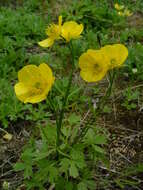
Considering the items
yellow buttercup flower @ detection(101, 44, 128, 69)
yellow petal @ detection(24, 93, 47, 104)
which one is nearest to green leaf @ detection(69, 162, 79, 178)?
yellow petal @ detection(24, 93, 47, 104)

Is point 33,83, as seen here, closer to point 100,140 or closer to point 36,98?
point 36,98

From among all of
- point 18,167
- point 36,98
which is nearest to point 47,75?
point 36,98

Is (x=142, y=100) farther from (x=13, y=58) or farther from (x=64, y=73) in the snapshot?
(x=13, y=58)

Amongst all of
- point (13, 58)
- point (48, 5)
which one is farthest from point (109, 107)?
point (48, 5)

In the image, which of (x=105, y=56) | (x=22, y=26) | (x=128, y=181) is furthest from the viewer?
(x=22, y=26)

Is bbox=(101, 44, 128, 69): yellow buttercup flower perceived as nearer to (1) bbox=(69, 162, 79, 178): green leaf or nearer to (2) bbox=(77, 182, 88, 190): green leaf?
(1) bbox=(69, 162, 79, 178): green leaf

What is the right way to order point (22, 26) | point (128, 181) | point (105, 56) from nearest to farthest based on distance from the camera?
1. point (105, 56)
2. point (128, 181)
3. point (22, 26)

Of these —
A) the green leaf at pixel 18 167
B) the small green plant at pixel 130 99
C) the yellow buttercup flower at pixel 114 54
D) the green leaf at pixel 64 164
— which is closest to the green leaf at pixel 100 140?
the green leaf at pixel 64 164

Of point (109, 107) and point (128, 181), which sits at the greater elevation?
point (109, 107)
